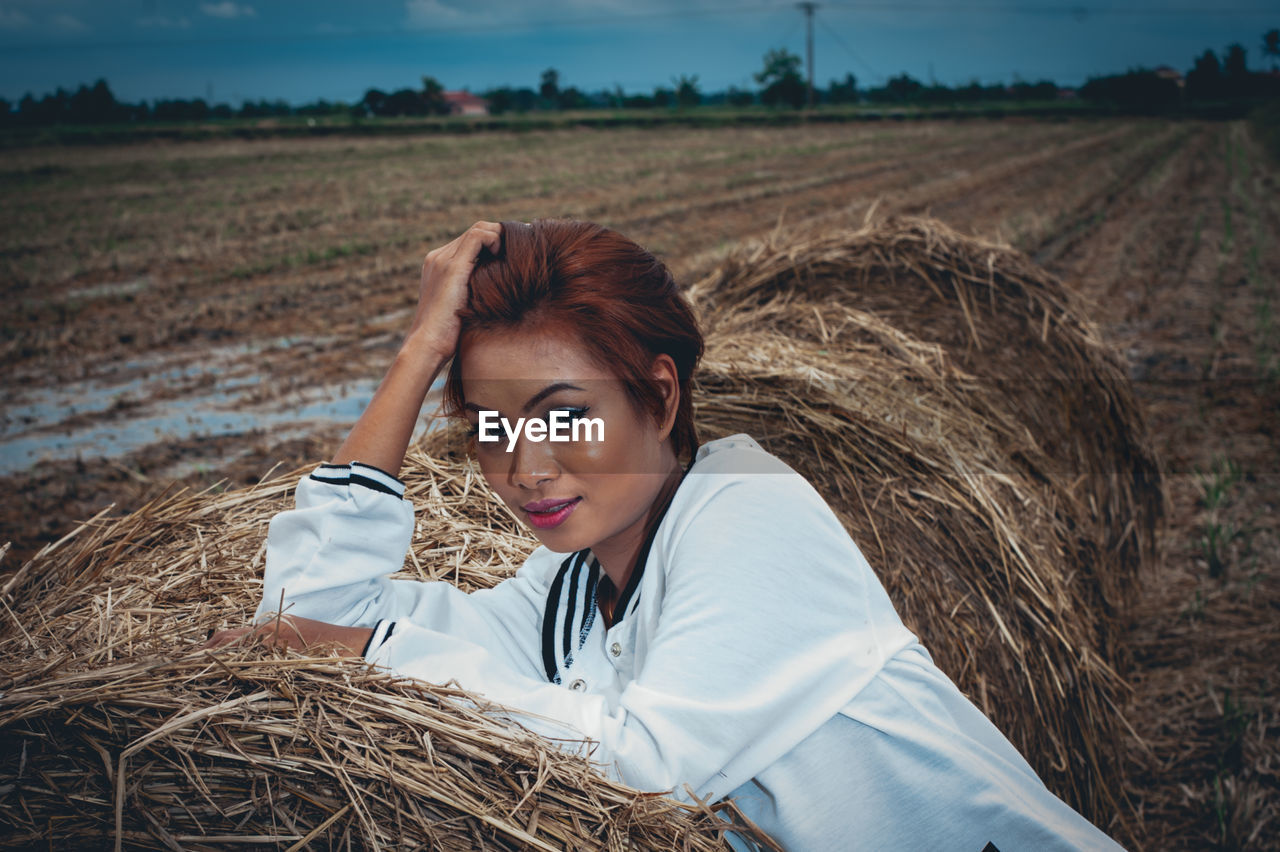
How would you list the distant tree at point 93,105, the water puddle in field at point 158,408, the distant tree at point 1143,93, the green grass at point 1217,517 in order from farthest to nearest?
the distant tree at point 1143,93 → the distant tree at point 93,105 → the water puddle in field at point 158,408 → the green grass at point 1217,517

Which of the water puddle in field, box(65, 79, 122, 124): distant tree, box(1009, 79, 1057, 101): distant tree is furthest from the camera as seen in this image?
box(1009, 79, 1057, 101): distant tree

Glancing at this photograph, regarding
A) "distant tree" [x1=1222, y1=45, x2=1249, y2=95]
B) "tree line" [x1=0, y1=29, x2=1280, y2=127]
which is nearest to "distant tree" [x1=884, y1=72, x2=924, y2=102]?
"tree line" [x1=0, y1=29, x2=1280, y2=127]

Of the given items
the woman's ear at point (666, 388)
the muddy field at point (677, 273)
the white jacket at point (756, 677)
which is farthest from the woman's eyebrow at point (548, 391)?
the muddy field at point (677, 273)

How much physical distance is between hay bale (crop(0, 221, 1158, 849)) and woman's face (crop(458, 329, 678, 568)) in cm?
37

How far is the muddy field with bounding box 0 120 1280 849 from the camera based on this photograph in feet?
11.9

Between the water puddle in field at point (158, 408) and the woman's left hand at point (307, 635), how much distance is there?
5033 mm

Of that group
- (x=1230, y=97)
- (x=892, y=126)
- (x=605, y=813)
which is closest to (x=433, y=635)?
(x=605, y=813)

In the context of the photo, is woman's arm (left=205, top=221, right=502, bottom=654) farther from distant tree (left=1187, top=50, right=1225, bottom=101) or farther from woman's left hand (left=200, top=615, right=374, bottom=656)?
distant tree (left=1187, top=50, right=1225, bottom=101)

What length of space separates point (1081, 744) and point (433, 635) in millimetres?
2287

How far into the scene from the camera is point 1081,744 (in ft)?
9.01

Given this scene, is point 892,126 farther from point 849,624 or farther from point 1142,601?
point 849,624

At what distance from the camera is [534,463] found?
1515 millimetres

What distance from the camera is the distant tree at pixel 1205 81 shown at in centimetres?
6100

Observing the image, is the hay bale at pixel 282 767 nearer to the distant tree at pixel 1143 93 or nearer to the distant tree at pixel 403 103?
the distant tree at pixel 1143 93
